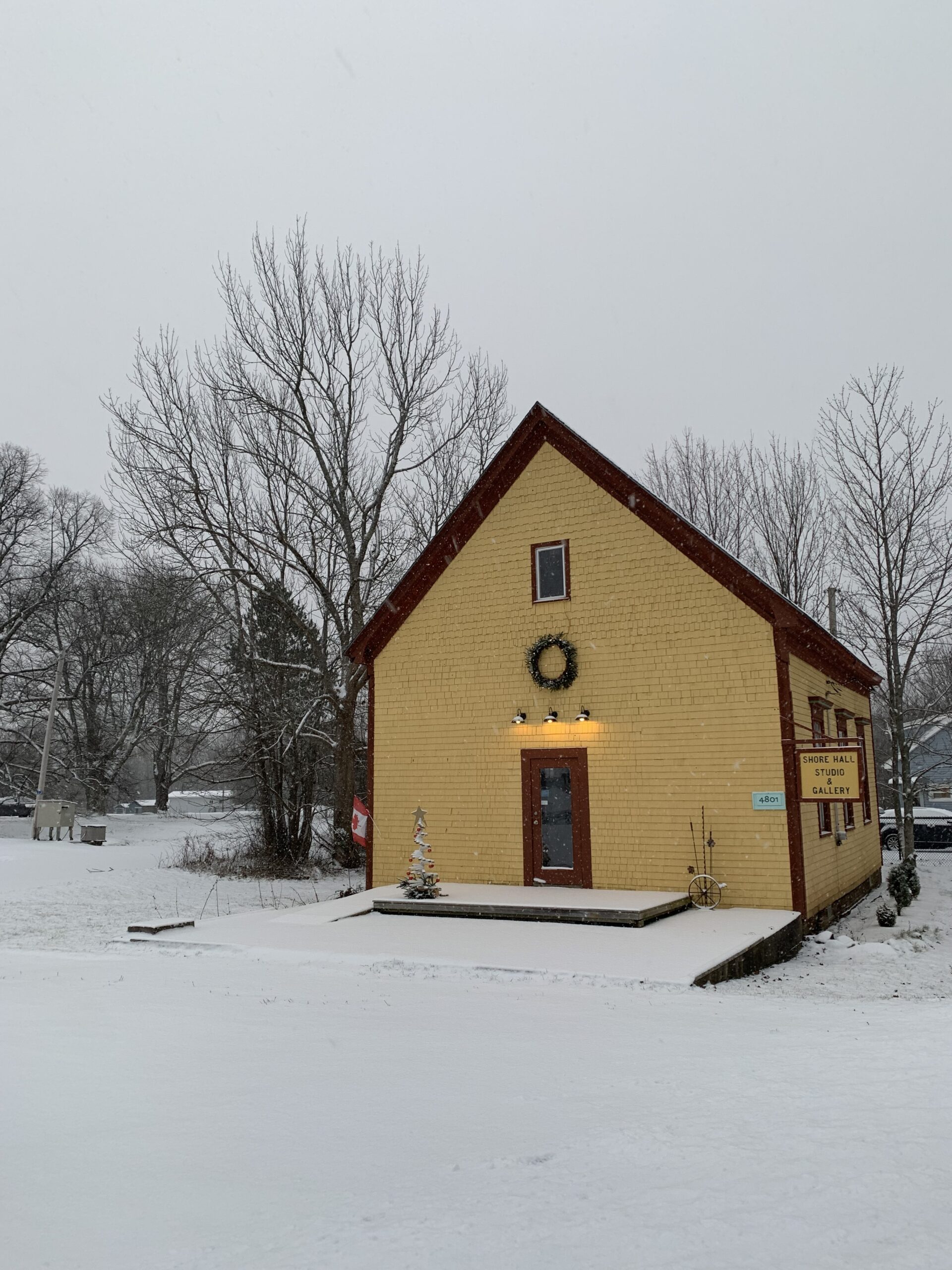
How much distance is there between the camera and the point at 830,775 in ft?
37.1

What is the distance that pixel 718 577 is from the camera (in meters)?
12.4

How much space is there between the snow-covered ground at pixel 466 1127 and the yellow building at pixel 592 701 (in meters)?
4.37

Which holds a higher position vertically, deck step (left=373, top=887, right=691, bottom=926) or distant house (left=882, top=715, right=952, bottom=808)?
distant house (left=882, top=715, right=952, bottom=808)

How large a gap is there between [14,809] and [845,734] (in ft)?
103

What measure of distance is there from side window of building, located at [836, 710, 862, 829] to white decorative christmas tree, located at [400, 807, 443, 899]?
717cm

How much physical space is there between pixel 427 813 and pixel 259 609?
9.97 metres

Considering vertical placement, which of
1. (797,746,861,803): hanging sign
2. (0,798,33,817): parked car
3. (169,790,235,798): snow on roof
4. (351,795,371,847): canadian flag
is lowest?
(169,790,235,798): snow on roof

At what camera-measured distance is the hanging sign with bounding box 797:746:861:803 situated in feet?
36.5

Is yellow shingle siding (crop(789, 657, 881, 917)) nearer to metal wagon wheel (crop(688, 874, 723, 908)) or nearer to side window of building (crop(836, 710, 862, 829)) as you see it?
side window of building (crop(836, 710, 862, 829))

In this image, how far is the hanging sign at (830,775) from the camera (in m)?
11.1

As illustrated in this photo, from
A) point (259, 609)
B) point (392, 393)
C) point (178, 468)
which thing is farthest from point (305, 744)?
point (392, 393)

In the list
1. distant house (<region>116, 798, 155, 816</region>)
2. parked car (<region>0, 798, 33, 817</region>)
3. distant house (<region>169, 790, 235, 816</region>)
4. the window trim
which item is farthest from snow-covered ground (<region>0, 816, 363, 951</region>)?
distant house (<region>169, 790, 235, 816</region>)

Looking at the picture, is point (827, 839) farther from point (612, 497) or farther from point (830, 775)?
point (612, 497)

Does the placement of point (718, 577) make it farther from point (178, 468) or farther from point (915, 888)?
point (178, 468)
